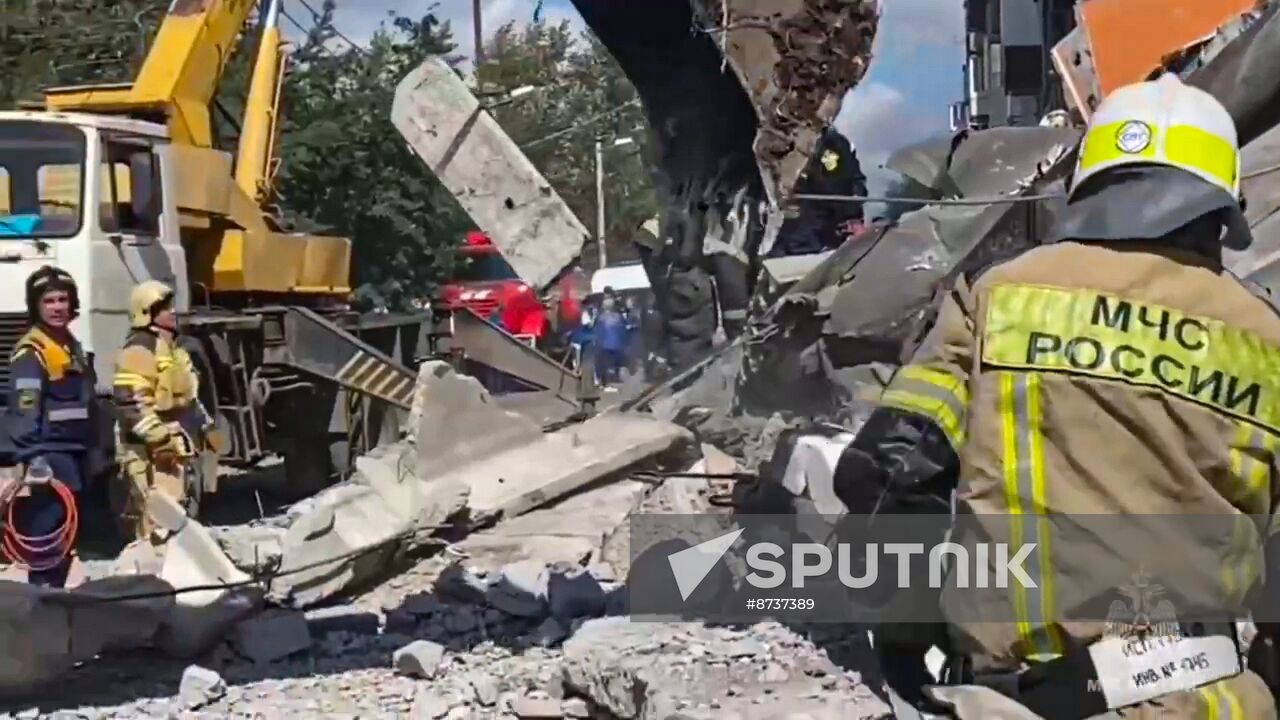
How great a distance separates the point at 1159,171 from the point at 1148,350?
224mm

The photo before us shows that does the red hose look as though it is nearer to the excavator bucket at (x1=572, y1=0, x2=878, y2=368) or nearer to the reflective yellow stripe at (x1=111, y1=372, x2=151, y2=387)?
the reflective yellow stripe at (x1=111, y1=372, x2=151, y2=387)

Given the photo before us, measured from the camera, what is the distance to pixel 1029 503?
2209 mm

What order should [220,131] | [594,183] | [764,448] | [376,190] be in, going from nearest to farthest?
[764,448] → [220,131] → [376,190] → [594,183]

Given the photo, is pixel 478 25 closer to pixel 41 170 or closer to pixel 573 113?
pixel 573 113

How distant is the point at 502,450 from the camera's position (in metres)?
8.13

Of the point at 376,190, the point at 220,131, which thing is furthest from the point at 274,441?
the point at 376,190

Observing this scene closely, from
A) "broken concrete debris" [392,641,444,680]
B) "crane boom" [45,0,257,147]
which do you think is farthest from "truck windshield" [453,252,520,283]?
"broken concrete debris" [392,641,444,680]

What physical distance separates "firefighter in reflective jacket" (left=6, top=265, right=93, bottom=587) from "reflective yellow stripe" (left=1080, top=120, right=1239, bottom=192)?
5.47 meters

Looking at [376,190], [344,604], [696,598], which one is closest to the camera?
[696,598]

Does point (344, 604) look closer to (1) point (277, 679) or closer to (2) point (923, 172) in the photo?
(1) point (277, 679)

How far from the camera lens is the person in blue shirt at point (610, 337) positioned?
15766 mm

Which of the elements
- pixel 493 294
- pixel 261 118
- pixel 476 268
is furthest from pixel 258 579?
pixel 476 268

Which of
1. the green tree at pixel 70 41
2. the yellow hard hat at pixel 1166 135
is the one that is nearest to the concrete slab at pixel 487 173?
the yellow hard hat at pixel 1166 135

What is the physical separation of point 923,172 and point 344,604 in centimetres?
321
